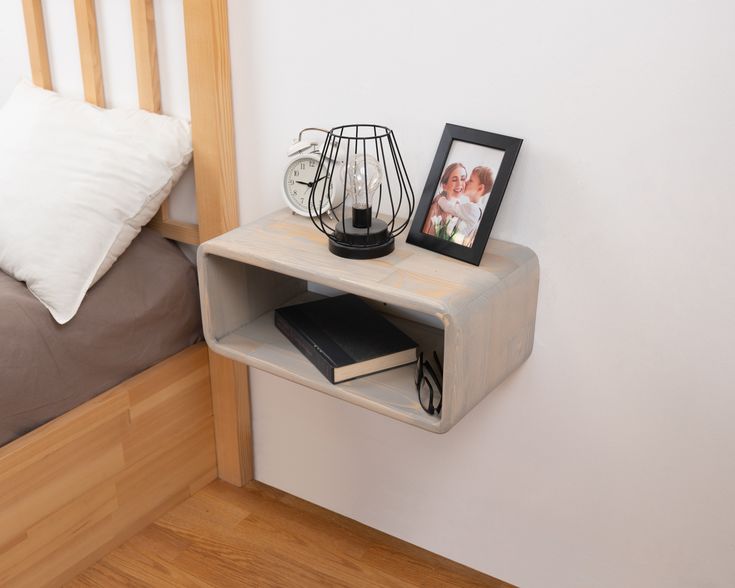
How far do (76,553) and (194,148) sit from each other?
Answer: 802 millimetres

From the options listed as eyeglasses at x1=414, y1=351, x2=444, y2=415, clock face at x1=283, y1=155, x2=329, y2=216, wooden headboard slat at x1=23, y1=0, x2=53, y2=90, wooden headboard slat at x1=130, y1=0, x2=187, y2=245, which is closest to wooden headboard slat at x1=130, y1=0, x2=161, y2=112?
wooden headboard slat at x1=130, y1=0, x2=187, y2=245

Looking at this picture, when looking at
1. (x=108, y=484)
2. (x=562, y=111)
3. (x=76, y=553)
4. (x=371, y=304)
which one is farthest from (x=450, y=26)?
(x=76, y=553)

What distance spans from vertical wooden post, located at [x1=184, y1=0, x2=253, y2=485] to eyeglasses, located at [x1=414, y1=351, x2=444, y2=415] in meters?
0.53

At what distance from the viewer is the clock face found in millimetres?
1502

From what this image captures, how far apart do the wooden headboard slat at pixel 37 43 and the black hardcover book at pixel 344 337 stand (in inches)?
30.8

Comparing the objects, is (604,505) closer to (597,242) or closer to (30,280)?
(597,242)

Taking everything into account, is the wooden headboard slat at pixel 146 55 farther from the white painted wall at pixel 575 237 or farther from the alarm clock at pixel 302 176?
the alarm clock at pixel 302 176

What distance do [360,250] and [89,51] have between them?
797mm

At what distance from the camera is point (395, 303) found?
123 centimetres

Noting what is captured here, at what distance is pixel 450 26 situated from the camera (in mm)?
1353

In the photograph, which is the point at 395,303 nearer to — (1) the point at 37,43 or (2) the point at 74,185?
(2) the point at 74,185

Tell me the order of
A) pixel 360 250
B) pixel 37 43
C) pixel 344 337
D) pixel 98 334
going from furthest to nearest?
pixel 37 43 → pixel 98 334 → pixel 344 337 → pixel 360 250

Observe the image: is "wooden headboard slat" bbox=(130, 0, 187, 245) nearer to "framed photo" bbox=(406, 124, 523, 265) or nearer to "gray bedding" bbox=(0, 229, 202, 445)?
"gray bedding" bbox=(0, 229, 202, 445)

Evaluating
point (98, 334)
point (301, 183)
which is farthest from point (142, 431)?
point (301, 183)
